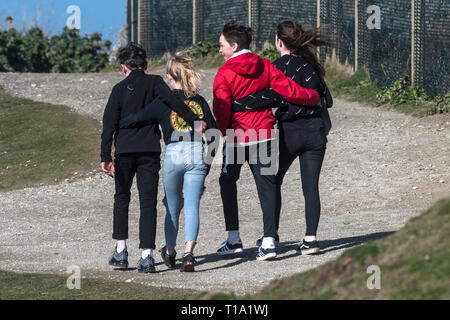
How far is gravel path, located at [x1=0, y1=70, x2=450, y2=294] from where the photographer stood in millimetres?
8102

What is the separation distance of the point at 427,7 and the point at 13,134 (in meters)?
7.12

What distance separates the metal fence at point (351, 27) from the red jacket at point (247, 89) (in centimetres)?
728

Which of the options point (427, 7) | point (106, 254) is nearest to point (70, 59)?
point (427, 7)

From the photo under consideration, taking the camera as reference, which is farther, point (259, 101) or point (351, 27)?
point (351, 27)

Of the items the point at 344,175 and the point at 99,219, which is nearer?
the point at 99,219

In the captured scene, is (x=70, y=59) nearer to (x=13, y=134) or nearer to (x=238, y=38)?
(x=13, y=134)

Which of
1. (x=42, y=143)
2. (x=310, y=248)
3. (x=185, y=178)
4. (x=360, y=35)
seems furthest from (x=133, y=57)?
(x=360, y=35)

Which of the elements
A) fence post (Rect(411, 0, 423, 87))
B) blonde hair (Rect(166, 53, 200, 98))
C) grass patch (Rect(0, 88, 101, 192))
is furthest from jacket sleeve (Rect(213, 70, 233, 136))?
fence post (Rect(411, 0, 423, 87))

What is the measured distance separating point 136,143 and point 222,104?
2.35 feet

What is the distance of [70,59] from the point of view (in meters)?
24.5

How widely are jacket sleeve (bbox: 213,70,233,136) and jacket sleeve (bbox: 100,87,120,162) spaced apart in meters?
0.76

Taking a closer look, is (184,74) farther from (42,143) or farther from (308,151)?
(42,143)

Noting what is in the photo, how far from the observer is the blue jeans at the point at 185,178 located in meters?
7.63

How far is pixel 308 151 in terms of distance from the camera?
8148mm
